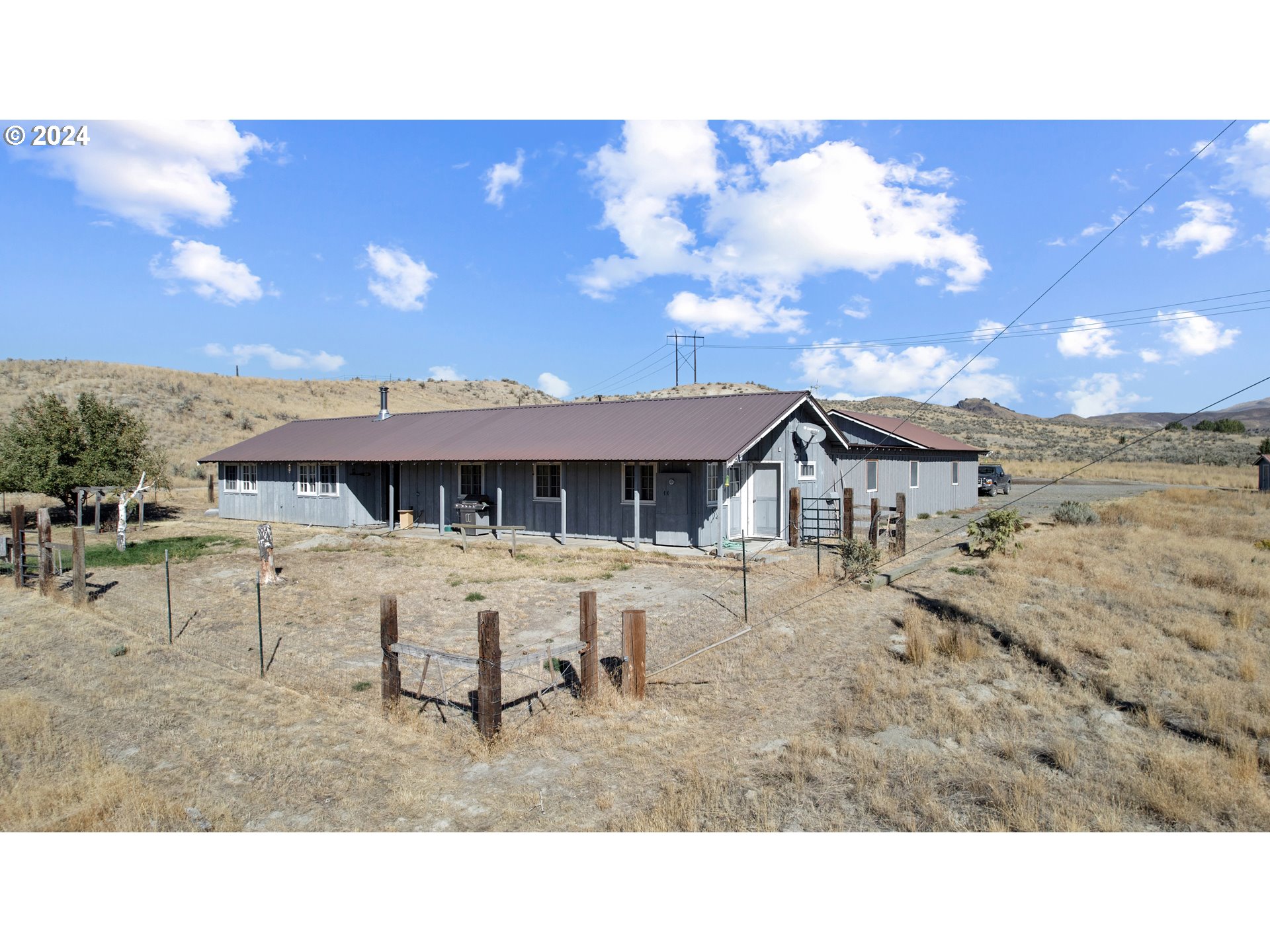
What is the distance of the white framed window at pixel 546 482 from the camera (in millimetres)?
20641

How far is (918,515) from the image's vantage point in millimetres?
26094

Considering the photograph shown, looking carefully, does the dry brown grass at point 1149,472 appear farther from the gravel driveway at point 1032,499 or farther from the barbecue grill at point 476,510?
the barbecue grill at point 476,510

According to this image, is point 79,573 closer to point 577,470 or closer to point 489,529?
point 489,529

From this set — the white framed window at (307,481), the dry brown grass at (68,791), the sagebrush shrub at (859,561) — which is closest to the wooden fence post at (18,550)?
the dry brown grass at (68,791)

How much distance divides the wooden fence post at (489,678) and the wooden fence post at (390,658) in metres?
1.25

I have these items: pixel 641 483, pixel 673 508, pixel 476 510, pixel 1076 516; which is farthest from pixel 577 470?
pixel 1076 516

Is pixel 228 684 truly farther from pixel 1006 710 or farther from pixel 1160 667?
pixel 1160 667

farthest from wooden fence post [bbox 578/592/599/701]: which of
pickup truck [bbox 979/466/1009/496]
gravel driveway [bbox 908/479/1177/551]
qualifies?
pickup truck [bbox 979/466/1009/496]

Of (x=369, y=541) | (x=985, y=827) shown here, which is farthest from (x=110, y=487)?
(x=985, y=827)

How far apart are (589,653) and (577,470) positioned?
502 inches

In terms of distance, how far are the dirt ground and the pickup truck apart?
71.2 feet

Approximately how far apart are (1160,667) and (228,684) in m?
11.0

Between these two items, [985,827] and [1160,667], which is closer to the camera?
[985,827]

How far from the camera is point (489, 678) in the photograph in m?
6.52
